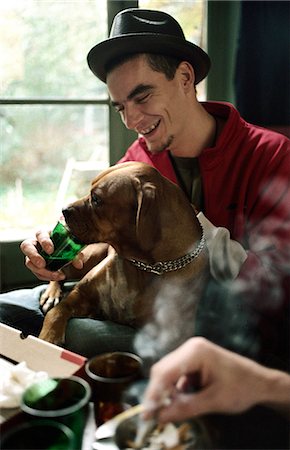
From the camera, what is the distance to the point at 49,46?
1208 mm

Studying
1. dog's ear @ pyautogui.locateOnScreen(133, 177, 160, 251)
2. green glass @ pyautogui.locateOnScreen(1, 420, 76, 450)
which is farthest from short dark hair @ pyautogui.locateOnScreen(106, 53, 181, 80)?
green glass @ pyautogui.locateOnScreen(1, 420, 76, 450)

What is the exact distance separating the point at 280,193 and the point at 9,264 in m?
0.72

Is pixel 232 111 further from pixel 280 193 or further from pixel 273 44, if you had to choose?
pixel 280 193

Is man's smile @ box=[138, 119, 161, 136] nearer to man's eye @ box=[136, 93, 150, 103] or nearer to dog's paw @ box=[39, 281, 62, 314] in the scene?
man's eye @ box=[136, 93, 150, 103]

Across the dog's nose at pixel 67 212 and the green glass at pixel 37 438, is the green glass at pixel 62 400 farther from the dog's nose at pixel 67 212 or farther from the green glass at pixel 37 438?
the dog's nose at pixel 67 212

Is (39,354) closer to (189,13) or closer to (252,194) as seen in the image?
(252,194)

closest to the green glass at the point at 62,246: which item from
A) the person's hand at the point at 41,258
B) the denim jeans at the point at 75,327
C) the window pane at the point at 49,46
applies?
the person's hand at the point at 41,258

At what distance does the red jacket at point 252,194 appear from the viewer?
75 cm

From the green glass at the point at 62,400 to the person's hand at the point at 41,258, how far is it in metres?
0.38

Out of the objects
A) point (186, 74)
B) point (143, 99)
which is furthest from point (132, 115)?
point (186, 74)

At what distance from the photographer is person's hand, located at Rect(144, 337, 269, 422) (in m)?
0.51

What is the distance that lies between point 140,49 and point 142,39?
20 millimetres

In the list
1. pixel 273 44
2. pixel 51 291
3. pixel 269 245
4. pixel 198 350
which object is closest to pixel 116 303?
pixel 51 291

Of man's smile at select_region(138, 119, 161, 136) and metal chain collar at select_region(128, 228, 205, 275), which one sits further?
man's smile at select_region(138, 119, 161, 136)
